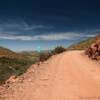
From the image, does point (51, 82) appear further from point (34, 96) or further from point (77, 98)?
point (77, 98)

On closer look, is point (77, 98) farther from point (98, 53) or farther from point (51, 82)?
point (98, 53)

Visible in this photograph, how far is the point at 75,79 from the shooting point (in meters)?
14.3

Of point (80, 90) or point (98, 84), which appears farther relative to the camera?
point (98, 84)

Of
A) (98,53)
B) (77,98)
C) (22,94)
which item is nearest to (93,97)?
(77,98)

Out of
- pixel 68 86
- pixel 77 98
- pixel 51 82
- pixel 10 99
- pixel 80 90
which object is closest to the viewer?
pixel 77 98

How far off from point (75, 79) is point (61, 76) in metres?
1.56

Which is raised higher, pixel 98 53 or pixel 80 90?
pixel 98 53

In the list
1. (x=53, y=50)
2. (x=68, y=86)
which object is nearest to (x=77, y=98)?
(x=68, y=86)

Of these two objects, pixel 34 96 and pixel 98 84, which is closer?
pixel 34 96

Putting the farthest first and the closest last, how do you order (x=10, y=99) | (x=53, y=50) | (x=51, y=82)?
(x=53, y=50)
(x=51, y=82)
(x=10, y=99)

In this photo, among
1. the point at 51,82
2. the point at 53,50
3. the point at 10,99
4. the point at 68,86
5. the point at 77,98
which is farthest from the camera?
the point at 53,50

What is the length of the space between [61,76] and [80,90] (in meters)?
4.43

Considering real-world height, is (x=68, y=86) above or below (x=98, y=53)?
below

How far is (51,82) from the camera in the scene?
13.9 meters
